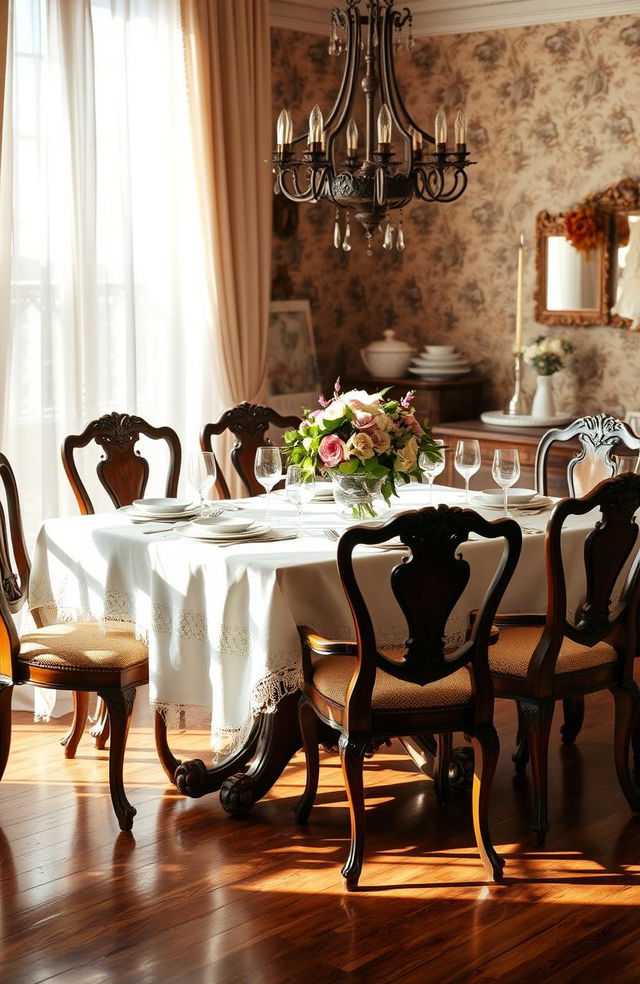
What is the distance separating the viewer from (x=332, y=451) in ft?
12.6

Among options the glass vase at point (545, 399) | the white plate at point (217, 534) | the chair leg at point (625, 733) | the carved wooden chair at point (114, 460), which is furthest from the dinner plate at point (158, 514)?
the glass vase at point (545, 399)

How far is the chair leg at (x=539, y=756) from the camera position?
3.50 m

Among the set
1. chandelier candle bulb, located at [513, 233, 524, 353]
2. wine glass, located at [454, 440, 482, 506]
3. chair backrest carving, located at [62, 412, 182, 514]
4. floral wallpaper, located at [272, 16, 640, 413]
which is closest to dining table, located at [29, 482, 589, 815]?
wine glass, located at [454, 440, 482, 506]

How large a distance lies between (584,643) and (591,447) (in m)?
1.34

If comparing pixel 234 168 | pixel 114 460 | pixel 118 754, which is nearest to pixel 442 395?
pixel 234 168

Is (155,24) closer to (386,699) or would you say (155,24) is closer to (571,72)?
(571,72)

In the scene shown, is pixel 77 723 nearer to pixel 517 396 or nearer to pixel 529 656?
pixel 529 656

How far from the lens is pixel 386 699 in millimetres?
3227

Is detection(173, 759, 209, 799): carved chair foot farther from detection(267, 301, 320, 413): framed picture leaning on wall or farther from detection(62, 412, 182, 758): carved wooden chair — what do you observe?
detection(267, 301, 320, 413): framed picture leaning on wall

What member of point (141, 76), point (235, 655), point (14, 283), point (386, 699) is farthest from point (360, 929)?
point (141, 76)

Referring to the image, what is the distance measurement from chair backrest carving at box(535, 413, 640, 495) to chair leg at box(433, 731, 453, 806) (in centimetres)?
131

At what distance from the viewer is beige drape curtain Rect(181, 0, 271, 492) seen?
5668 mm

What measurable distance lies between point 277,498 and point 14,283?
1517 millimetres

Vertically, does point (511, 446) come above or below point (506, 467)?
below
